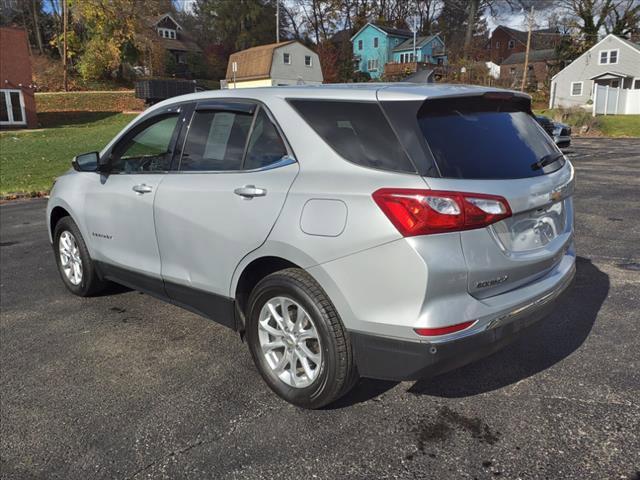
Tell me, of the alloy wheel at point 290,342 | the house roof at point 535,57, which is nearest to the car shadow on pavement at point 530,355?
the alloy wheel at point 290,342

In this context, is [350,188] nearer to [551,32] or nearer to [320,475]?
[320,475]

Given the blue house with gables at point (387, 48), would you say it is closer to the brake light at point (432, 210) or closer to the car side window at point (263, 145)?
the car side window at point (263, 145)

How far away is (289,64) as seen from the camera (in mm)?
51000

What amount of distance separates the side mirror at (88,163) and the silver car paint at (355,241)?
1.31m

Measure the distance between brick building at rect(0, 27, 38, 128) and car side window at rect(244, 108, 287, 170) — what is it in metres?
30.8

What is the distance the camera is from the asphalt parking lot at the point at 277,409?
257 centimetres

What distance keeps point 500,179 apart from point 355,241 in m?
0.80

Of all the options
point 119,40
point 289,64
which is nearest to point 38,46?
point 119,40

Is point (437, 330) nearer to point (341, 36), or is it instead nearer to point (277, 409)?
point (277, 409)

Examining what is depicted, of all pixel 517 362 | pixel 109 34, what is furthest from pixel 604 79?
pixel 517 362

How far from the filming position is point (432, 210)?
2457 millimetres

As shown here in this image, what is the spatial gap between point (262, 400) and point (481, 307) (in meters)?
1.39

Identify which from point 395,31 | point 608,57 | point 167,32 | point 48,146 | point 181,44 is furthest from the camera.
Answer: point 167,32

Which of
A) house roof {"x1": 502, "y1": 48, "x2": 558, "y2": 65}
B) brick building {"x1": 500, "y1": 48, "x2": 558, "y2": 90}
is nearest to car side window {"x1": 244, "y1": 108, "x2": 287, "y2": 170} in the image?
brick building {"x1": 500, "y1": 48, "x2": 558, "y2": 90}
